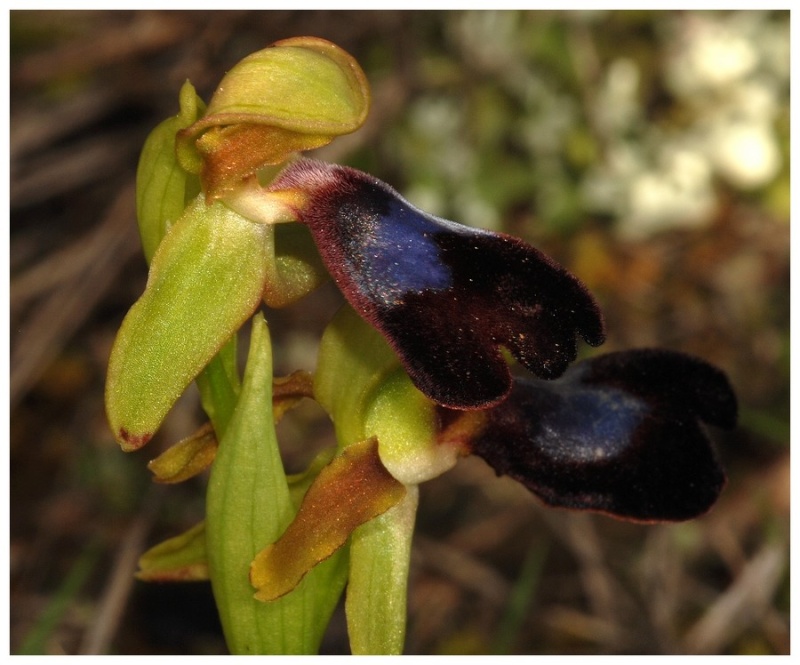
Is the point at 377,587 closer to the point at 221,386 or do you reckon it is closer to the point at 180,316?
the point at 221,386

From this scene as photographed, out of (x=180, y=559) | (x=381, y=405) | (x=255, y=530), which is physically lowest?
(x=180, y=559)

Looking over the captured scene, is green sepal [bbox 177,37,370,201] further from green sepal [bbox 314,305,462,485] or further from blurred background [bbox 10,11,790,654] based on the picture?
blurred background [bbox 10,11,790,654]

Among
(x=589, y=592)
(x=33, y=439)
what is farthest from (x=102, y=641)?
(x=589, y=592)

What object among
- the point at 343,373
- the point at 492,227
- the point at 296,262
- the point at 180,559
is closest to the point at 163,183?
the point at 296,262

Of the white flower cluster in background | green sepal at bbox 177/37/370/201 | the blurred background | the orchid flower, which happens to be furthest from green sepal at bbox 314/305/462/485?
the white flower cluster in background

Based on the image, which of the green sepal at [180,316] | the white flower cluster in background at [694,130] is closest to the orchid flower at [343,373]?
the green sepal at [180,316]
